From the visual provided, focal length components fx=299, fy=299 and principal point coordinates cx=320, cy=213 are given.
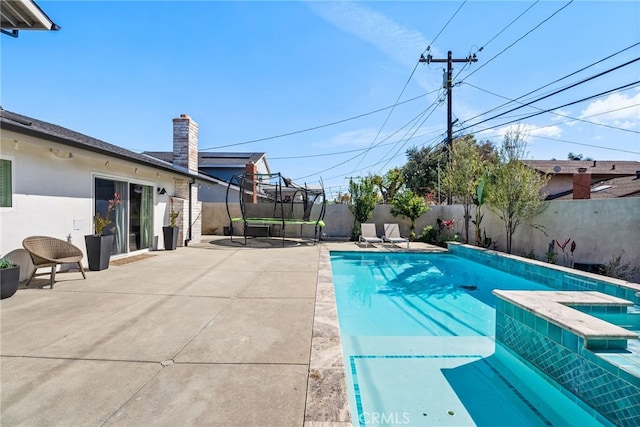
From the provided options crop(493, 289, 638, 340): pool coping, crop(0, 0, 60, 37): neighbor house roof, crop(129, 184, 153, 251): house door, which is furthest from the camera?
crop(129, 184, 153, 251): house door

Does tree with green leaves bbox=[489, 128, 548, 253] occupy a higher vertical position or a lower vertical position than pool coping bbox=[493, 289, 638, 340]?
higher

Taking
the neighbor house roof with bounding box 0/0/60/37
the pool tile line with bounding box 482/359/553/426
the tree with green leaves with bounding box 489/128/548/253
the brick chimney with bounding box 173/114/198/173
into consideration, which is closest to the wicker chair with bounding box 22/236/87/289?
the neighbor house roof with bounding box 0/0/60/37

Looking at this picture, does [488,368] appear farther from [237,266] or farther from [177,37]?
[177,37]

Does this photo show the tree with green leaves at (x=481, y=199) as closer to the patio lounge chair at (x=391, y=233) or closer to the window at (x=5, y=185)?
the patio lounge chair at (x=391, y=233)

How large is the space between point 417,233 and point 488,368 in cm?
1124

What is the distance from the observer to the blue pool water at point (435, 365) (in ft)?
8.87

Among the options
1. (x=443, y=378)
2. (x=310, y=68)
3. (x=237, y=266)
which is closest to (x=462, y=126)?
(x=310, y=68)

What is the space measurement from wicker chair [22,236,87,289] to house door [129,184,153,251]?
2.86m

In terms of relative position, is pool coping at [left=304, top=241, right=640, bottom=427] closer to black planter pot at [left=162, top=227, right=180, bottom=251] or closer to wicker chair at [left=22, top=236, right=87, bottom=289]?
wicker chair at [left=22, top=236, right=87, bottom=289]

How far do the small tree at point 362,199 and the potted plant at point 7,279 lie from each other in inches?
429

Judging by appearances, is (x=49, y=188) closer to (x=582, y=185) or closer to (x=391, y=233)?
(x=391, y=233)

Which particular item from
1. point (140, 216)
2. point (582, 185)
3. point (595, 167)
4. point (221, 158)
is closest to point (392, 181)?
point (582, 185)

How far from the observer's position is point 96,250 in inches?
247

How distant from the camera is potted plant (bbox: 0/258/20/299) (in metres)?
4.25
